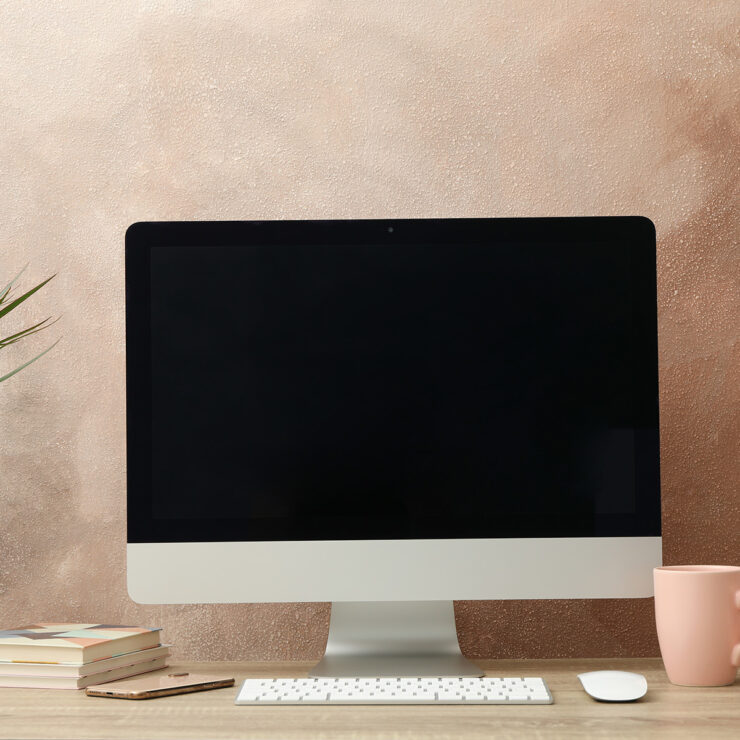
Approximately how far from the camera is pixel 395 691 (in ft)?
3.17

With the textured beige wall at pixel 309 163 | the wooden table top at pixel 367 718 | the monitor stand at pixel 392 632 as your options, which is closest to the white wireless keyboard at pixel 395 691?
the wooden table top at pixel 367 718

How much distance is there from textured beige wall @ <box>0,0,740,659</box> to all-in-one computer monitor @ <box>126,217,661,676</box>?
0.29 meters

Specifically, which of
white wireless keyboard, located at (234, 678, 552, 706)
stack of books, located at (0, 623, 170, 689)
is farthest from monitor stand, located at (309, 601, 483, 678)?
stack of books, located at (0, 623, 170, 689)

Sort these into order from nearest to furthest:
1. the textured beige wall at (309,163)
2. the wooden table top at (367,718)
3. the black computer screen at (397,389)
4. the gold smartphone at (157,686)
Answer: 1. the wooden table top at (367,718)
2. the gold smartphone at (157,686)
3. the black computer screen at (397,389)
4. the textured beige wall at (309,163)

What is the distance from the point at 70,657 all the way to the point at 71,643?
0.06 feet

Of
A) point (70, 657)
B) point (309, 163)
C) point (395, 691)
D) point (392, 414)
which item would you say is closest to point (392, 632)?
point (395, 691)

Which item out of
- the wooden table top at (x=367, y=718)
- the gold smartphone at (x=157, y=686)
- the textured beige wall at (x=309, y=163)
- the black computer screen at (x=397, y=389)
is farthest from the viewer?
the textured beige wall at (x=309, y=163)

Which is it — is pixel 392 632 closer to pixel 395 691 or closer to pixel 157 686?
pixel 395 691

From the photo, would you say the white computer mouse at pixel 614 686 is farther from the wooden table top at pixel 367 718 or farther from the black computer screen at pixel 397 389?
the black computer screen at pixel 397 389

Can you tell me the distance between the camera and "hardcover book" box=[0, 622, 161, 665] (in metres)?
1.06

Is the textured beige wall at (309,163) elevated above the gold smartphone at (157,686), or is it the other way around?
Result: the textured beige wall at (309,163)

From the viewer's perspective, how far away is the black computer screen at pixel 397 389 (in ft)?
3.62

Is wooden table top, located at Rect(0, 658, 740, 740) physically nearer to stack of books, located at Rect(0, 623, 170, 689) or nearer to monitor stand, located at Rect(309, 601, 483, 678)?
stack of books, located at Rect(0, 623, 170, 689)

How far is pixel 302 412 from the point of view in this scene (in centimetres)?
112
